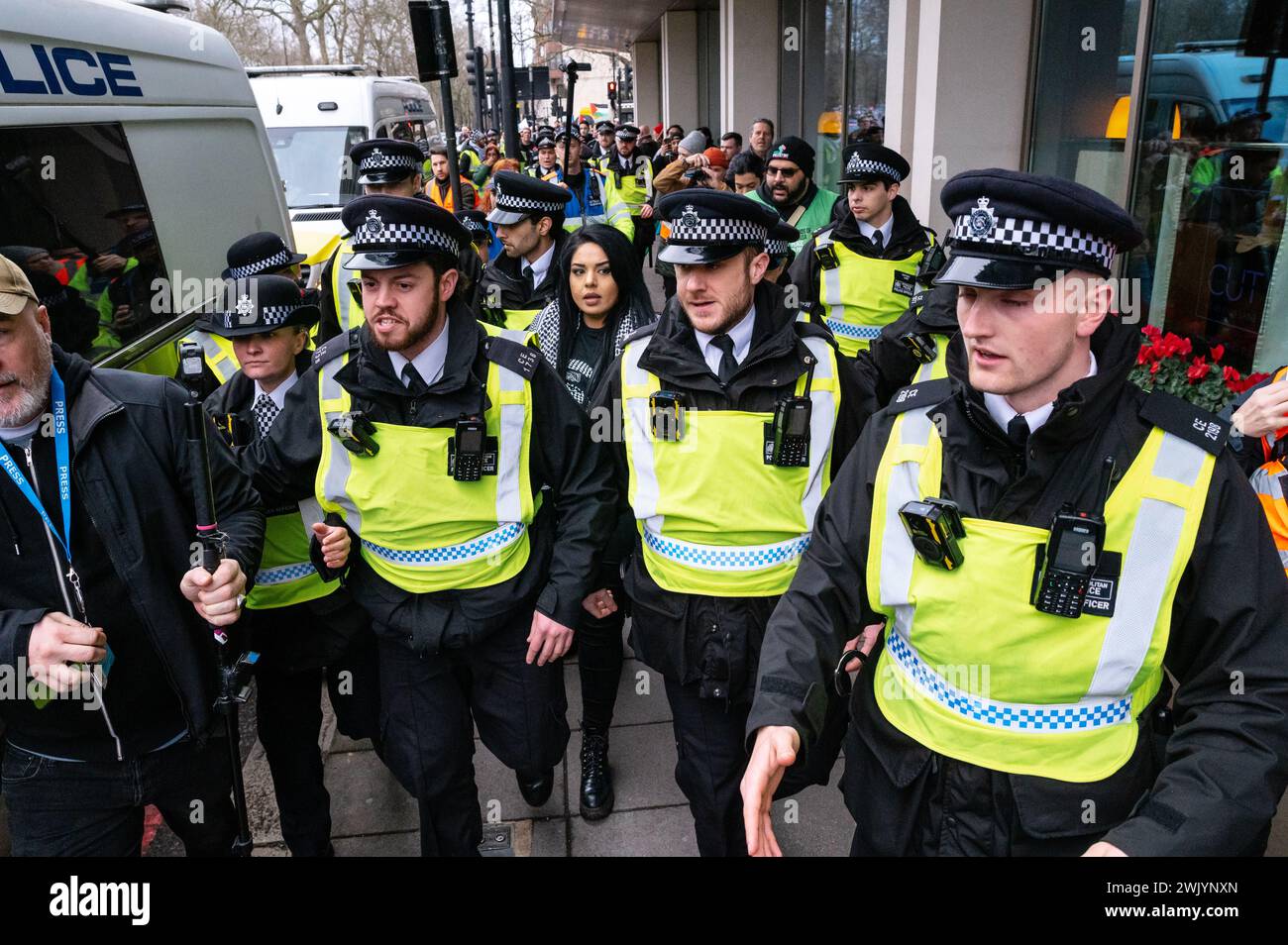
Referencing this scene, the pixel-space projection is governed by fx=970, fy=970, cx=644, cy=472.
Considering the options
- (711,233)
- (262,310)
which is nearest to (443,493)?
(262,310)

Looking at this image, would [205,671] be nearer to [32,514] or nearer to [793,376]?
[32,514]

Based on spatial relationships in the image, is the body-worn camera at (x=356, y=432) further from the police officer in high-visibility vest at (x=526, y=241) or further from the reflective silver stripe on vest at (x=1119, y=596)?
the police officer in high-visibility vest at (x=526, y=241)

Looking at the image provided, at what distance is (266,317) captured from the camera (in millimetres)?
3230

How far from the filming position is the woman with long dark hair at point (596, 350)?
3.69 m

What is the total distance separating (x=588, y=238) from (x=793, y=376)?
1672 millimetres

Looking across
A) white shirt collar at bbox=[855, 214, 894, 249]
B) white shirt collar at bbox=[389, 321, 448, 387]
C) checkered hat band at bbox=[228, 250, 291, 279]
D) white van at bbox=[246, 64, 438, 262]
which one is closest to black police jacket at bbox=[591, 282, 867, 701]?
white shirt collar at bbox=[389, 321, 448, 387]

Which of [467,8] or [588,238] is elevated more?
[467,8]

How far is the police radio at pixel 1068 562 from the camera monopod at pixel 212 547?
6.16 ft

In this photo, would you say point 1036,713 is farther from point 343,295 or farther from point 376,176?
point 376,176

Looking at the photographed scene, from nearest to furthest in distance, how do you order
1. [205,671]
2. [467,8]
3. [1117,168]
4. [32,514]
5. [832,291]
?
[32,514]
[205,671]
[832,291]
[1117,168]
[467,8]

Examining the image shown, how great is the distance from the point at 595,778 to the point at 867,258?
3.06m

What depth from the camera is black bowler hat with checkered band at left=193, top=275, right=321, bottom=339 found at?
3215 millimetres
